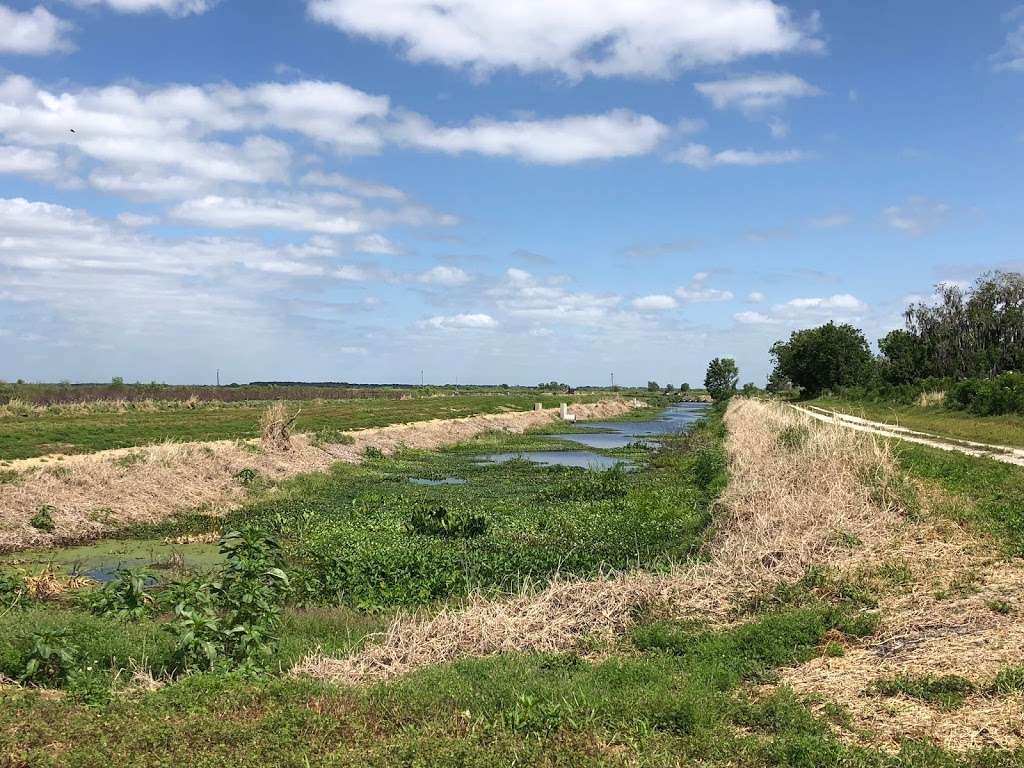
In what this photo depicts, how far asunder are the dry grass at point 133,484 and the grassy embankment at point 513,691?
5.95 metres

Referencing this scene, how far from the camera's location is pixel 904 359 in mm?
66062

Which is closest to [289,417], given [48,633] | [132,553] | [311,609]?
[132,553]

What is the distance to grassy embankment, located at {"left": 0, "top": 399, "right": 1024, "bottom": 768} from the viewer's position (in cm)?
515

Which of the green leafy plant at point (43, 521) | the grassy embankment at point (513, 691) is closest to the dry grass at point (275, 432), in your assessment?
the green leafy plant at point (43, 521)

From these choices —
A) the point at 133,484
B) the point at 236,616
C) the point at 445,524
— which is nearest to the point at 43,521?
the point at 133,484

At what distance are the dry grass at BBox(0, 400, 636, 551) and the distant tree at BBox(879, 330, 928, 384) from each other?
2087 inches

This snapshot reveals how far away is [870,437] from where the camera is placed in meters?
13.9

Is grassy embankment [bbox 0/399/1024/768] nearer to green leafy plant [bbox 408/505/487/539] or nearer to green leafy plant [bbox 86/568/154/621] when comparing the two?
green leafy plant [bbox 86/568/154/621]

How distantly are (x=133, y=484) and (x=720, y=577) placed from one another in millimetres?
14836

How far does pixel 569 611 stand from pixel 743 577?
8.11 ft

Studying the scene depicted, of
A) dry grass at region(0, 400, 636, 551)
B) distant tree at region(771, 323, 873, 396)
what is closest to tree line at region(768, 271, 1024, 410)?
distant tree at region(771, 323, 873, 396)

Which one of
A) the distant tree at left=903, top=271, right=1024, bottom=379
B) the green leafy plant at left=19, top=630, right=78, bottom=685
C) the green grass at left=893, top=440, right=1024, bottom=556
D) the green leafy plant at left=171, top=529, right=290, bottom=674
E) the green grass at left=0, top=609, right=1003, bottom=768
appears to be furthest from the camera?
the distant tree at left=903, top=271, right=1024, bottom=379

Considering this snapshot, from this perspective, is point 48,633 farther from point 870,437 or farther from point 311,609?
point 870,437

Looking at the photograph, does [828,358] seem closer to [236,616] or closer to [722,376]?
[722,376]
